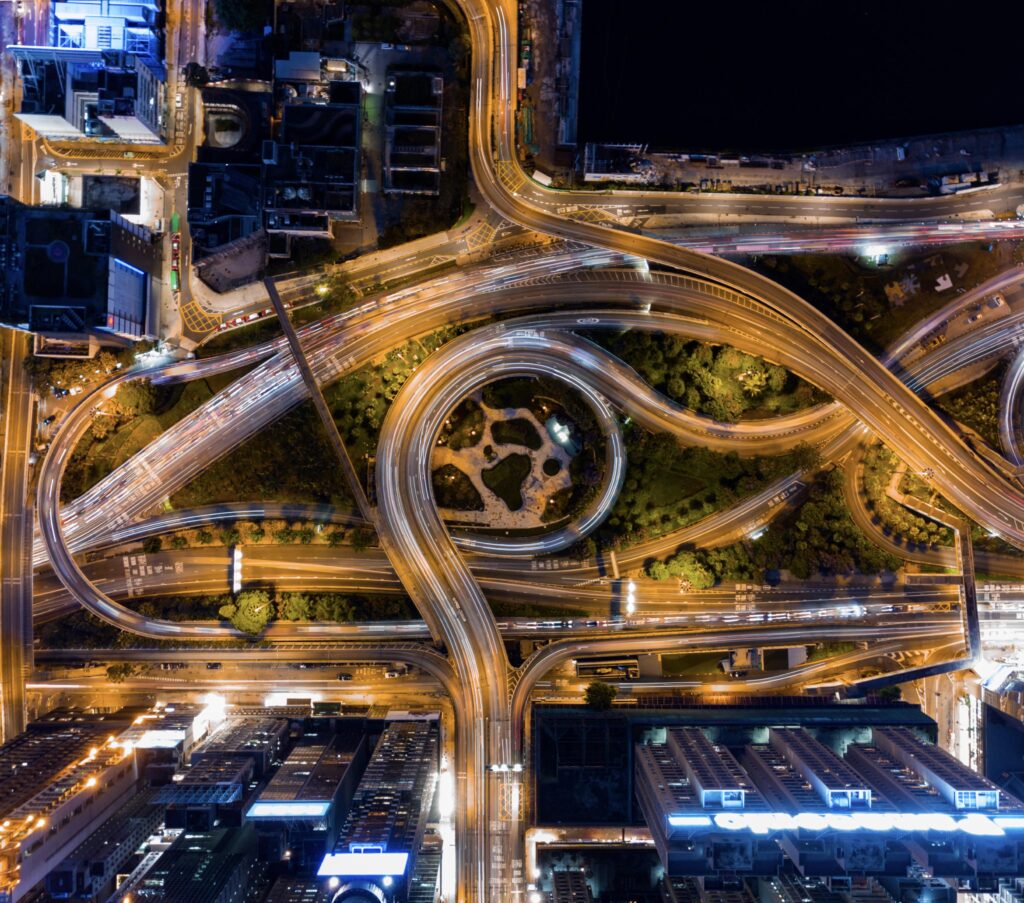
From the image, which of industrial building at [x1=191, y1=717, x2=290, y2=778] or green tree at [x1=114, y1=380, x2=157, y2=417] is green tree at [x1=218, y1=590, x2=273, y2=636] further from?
green tree at [x1=114, y1=380, x2=157, y2=417]

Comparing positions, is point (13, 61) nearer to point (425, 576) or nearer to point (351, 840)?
point (425, 576)

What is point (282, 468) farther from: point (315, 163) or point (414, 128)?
point (414, 128)

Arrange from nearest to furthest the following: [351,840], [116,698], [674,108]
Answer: [351,840] < [674,108] < [116,698]

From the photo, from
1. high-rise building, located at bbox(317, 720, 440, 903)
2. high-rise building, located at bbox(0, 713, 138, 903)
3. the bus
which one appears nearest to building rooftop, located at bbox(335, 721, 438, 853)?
high-rise building, located at bbox(317, 720, 440, 903)

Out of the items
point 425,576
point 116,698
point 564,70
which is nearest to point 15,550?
point 116,698

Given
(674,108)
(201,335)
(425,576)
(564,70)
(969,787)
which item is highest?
(564,70)

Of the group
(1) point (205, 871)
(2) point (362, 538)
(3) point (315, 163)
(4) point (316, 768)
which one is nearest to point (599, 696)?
(4) point (316, 768)

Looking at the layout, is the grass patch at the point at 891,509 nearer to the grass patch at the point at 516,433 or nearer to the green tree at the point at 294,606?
the grass patch at the point at 516,433
